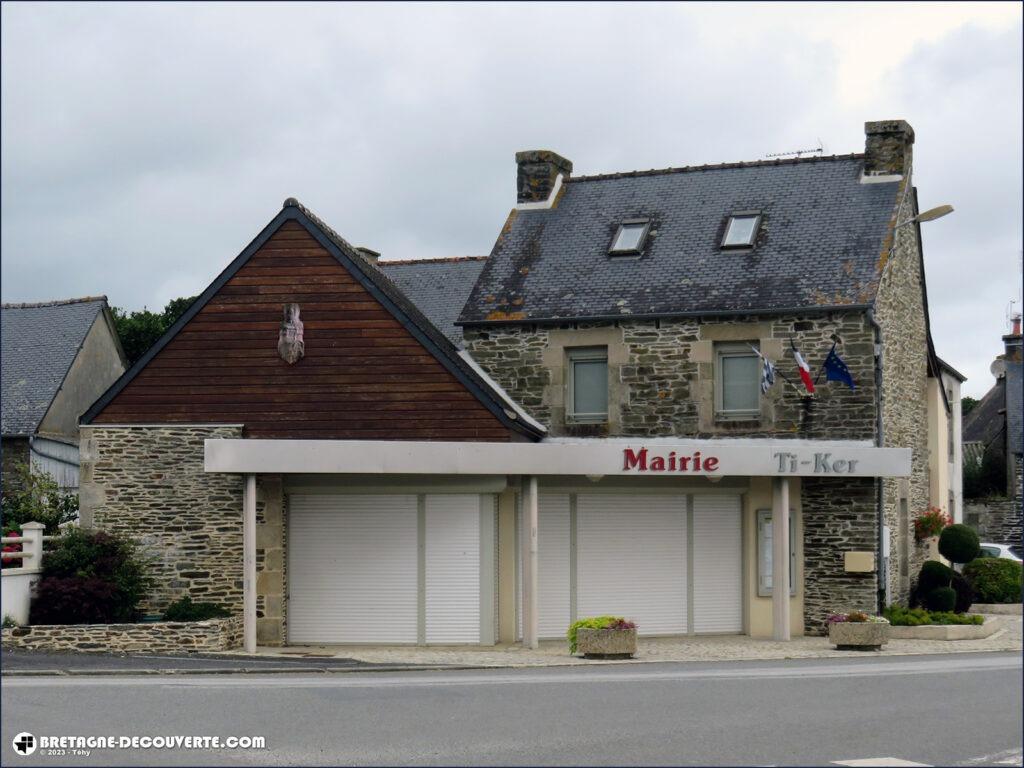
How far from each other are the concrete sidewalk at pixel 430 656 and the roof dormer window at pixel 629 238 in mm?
7705

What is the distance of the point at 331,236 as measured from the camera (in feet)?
83.6

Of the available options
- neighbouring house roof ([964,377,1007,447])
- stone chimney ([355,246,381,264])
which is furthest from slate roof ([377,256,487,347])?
neighbouring house roof ([964,377,1007,447])

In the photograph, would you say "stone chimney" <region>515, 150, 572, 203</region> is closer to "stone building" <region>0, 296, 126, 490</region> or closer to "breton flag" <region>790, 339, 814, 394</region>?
"breton flag" <region>790, 339, 814, 394</region>

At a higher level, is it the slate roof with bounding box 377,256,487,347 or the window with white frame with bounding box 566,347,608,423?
the slate roof with bounding box 377,256,487,347

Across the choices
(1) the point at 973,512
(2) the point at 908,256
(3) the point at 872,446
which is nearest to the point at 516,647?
(3) the point at 872,446

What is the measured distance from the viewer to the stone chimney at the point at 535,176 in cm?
3141

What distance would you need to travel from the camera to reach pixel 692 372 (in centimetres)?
2750

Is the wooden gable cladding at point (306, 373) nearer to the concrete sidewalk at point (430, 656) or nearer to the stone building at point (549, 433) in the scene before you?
the stone building at point (549, 433)

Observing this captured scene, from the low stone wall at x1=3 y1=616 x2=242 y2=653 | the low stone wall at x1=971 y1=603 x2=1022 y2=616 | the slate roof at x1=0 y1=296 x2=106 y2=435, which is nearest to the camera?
the low stone wall at x1=3 y1=616 x2=242 y2=653

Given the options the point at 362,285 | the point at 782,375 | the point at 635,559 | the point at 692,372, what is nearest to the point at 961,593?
the point at 782,375

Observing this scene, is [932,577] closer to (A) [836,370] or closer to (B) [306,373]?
(A) [836,370]

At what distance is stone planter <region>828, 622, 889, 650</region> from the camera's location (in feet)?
76.7

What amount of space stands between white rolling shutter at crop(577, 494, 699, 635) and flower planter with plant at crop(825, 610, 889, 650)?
3377 millimetres

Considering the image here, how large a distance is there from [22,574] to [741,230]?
14446 mm
